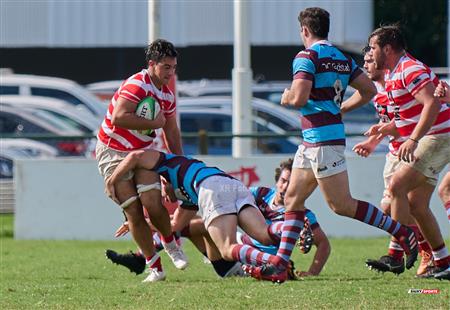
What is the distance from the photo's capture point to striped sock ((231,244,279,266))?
9.29 meters

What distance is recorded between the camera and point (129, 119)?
10.4 metres

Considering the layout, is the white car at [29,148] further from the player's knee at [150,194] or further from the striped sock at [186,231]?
the player's knee at [150,194]

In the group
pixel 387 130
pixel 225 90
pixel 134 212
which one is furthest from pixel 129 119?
pixel 225 90

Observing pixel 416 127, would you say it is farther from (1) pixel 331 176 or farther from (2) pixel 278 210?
Result: (2) pixel 278 210

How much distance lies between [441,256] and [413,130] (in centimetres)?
108

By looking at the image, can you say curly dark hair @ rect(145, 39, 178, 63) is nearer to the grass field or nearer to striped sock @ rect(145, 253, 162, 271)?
striped sock @ rect(145, 253, 162, 271)

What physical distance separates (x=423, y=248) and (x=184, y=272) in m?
2.21

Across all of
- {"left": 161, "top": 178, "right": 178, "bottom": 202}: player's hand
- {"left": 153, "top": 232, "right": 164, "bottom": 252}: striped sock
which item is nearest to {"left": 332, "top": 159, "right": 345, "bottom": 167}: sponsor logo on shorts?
{"left": 161, "top": 178, "right": 178, "bottom": 202}: player's hand

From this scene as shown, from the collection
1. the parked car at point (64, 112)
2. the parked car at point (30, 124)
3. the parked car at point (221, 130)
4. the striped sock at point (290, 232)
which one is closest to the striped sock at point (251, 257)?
the striped sock at point (290, 232)

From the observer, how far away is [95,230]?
15945mm

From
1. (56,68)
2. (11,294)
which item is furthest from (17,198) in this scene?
(56,68)

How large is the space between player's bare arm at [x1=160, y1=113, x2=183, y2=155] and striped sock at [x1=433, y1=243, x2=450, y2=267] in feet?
7.62

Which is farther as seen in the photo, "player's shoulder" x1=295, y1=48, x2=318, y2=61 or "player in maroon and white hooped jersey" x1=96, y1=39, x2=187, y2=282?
"player in maroon and white hooped jersey" x1=96, y1=39, x2=187, y2=282

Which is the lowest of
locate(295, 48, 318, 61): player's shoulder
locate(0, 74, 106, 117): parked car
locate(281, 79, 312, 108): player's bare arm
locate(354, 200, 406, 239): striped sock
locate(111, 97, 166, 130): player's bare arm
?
locate(0, 74, 106, 117): parked car
